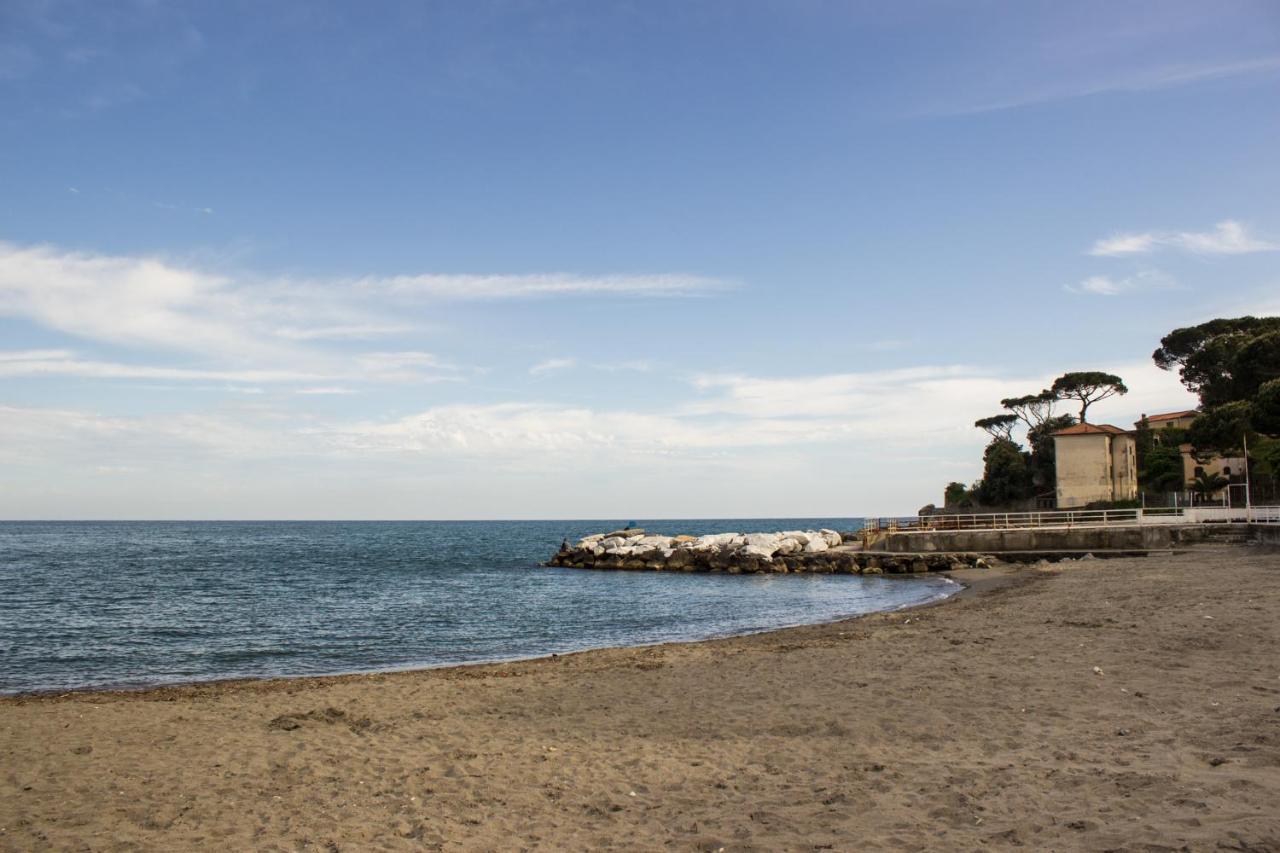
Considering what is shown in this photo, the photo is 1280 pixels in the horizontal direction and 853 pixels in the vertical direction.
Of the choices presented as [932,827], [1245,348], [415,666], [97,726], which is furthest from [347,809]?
[1245,348]

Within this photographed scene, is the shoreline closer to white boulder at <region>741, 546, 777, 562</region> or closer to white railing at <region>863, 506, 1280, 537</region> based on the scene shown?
white boulder at <region>741, 546, 777, 562</region>

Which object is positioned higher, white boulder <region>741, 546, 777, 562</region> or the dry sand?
the dry sand

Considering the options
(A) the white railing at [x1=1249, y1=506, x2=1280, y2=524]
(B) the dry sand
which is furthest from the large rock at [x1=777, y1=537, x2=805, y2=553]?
(B) the dry sand

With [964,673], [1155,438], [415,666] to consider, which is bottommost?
[415,666]

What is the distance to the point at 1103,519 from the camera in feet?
153

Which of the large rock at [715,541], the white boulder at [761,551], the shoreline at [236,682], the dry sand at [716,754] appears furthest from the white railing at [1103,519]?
the shoreline at [236,682]

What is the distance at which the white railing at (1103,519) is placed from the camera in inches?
1639

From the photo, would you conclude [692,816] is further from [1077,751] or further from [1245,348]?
[1245,348]

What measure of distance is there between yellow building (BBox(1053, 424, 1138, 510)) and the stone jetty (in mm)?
15998

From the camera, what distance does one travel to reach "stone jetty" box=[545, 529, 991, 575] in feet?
147

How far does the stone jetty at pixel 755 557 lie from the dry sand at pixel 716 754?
92.2 ft

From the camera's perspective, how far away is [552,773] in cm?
933

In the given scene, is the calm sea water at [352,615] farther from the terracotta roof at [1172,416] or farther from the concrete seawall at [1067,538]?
the terracotta roof at [1172,416]

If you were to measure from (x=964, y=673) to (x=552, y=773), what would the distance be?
6.88 metres
